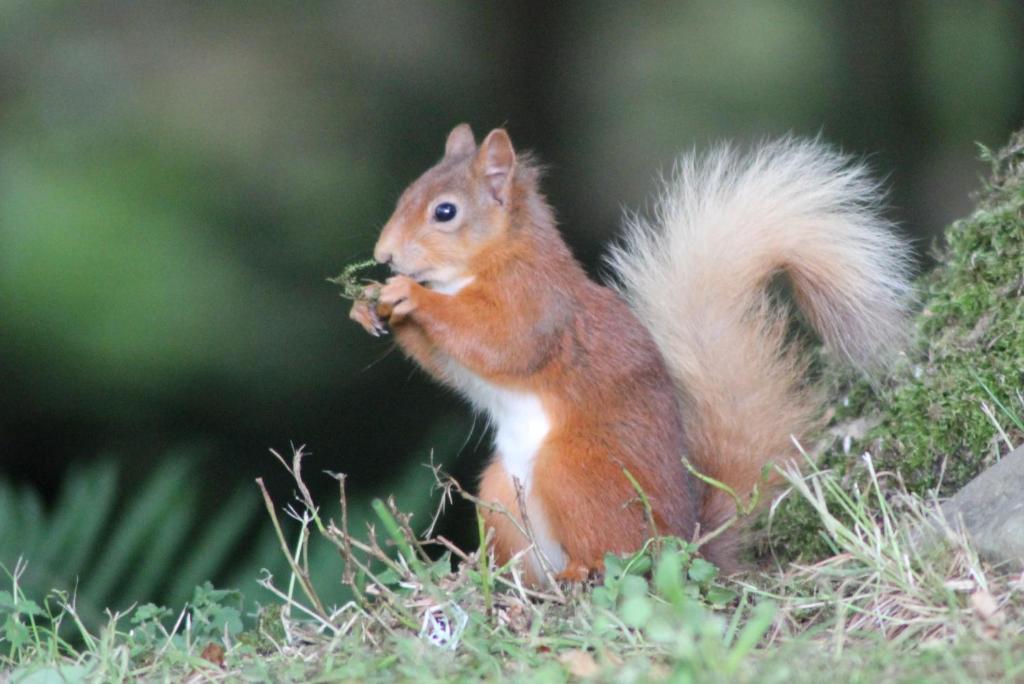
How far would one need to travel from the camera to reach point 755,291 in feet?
8.47

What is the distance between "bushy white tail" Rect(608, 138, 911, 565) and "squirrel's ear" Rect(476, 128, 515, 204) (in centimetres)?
30

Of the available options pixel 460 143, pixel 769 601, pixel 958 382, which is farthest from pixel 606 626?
pixel 460 143

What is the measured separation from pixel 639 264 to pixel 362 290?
1.97ft

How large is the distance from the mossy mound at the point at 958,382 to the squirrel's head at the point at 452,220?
75 cm

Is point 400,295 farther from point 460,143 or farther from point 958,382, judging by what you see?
point 958,382

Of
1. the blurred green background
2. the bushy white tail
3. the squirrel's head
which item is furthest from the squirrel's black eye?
the blurred green background

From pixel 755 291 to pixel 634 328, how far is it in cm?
28

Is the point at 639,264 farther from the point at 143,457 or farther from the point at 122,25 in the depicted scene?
the point at 122,25

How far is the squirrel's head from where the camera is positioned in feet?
8.00

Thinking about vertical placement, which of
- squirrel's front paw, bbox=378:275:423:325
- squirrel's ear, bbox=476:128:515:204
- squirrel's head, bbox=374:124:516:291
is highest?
squirrel's ear, bbox=476:128:515:204

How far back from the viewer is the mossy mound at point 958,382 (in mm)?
2279

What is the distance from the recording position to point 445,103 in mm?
4211

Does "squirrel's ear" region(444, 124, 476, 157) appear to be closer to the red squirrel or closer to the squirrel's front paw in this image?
the red squirrel

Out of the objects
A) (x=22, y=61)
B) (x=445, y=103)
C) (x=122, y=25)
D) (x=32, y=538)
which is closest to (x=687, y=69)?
(x=445, y=103)
